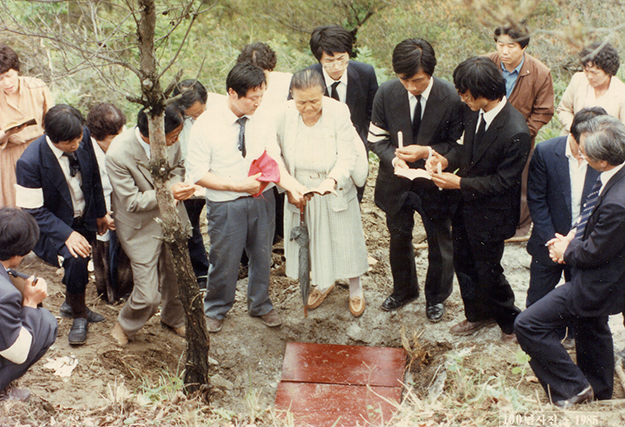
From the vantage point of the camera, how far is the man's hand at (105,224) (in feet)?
14.6

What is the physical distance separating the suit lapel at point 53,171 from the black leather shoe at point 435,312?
289cm

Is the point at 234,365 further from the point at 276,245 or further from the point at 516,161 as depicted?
the point at 516,161

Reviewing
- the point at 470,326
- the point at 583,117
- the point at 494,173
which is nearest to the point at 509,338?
the point at 470,326

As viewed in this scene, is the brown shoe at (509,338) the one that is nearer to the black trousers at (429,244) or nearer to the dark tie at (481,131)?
the black trousers at (429,244)

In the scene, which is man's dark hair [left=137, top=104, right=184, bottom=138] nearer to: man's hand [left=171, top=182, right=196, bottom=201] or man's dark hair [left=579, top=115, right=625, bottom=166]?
man's hand [left=171, top=182, right=196, bottom=201]

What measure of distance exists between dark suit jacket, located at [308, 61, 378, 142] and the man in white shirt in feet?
3.25

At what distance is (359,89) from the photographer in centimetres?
508

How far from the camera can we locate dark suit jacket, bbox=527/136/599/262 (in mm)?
3758

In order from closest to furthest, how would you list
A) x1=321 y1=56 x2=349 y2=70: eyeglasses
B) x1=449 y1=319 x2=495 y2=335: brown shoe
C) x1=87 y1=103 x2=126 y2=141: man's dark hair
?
1. x1=87 y1=103 x2=126 y2=141: man's dark hair
2. x1=449 y1=319 x2=495 y2=335: brown shoe
3. x1=321 y1=56 x2=349 y2=70: eyeglasses

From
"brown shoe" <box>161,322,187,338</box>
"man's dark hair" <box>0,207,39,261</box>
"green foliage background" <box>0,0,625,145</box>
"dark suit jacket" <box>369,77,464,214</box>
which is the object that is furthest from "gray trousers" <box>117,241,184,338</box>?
"green foliage background" <box>0,0,625,145</box>

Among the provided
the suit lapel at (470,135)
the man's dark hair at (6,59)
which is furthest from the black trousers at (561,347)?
the man's dark hair at (6,59)

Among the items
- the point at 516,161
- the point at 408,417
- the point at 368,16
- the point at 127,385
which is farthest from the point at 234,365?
the point at 368,16

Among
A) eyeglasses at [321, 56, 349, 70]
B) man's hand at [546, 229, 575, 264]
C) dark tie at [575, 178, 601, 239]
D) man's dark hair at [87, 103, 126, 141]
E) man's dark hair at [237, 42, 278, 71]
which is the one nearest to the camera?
dark tie at [575, 178, 601, 239]

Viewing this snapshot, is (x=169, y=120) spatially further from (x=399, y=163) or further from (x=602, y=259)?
(x=602, y=259)
